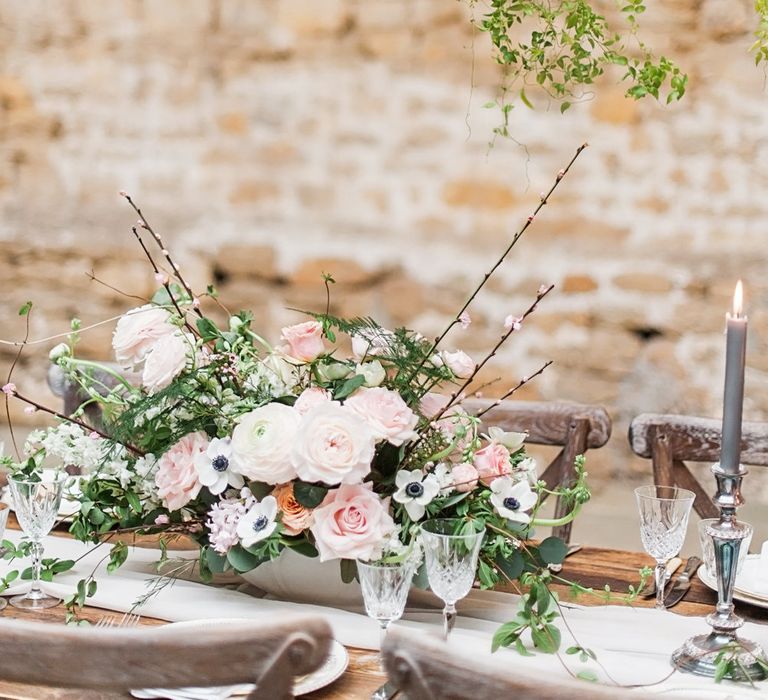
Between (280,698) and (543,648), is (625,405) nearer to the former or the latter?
(543,648)

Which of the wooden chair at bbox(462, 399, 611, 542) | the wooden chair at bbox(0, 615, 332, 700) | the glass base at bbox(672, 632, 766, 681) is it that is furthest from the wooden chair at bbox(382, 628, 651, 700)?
the wooden chair at bbox(462, 399, 611, 542)

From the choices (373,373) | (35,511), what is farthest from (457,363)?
(35,511)

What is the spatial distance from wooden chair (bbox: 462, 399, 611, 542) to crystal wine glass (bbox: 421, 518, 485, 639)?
760mm

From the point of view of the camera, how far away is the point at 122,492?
4.68ft

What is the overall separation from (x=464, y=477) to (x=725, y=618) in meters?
0.33

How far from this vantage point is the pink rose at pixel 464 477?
1.33m

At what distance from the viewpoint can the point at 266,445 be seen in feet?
4.24

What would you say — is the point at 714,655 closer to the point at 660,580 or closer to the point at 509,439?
the point at 660,580

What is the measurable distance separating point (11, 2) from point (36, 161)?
531mm

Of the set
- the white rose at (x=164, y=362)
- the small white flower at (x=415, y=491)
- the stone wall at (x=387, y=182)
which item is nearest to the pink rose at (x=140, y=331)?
the white rose at (x=164, y=362)

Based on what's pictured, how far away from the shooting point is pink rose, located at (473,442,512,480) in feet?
4.49

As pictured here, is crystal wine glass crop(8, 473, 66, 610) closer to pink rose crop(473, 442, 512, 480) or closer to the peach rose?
the peach rose

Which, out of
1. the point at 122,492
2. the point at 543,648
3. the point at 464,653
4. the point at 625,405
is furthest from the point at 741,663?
the point at 625,405

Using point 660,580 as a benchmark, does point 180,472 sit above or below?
above
